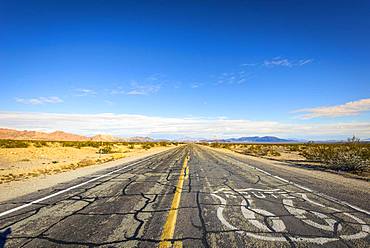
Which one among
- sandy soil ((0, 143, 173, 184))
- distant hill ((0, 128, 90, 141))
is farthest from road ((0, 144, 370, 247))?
distant hill ((0, 128, 90, 141))

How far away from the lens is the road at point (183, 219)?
408 cm

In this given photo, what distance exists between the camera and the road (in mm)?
4078

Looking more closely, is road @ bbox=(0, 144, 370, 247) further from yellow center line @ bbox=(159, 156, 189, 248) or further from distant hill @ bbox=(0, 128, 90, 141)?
distant hill @ bbox=(0, 128, 90, 141)

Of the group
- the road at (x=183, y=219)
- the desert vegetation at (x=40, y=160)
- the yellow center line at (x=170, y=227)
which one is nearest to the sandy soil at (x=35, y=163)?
the desert vegetation at (x=40, y=160)

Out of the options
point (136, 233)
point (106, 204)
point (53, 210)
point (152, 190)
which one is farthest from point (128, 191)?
point (136, 233)

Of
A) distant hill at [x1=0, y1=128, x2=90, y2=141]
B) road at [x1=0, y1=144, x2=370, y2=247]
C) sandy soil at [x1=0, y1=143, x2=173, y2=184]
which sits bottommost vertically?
sandy soil at [x1=0, y1=143, x2=173, y2=184]

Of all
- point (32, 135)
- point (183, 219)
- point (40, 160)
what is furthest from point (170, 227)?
point (32, 135)

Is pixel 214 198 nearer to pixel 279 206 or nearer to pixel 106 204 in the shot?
pixel 279 206

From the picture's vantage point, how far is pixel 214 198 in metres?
7.05

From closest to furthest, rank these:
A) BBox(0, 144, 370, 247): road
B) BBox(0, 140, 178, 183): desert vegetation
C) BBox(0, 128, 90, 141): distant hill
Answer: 1. BBox(0, 144, 370, 247): road
2. BBox(0, 140, 178, 183): desert vegetation
3. BBox(0, 128, 90, 141): distant hill

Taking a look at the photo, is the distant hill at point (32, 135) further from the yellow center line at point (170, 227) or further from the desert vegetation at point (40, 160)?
the yellow center line at point (170, 227)

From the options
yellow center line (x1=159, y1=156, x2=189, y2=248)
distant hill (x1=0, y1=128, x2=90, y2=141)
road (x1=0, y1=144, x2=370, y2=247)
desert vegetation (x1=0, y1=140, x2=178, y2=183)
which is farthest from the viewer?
distant hill (x1=0, y1=128, x2=90, y2=141)

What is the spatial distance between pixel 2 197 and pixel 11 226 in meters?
3.56

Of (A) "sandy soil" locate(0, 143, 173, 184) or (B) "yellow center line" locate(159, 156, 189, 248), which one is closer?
(B) "yellow center line" locate(159, 156, 189, 248)
